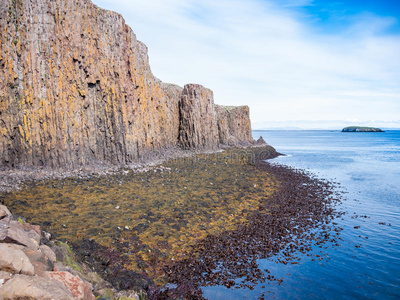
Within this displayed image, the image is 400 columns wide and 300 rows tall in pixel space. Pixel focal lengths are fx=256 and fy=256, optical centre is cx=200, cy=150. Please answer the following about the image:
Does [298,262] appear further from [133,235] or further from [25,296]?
[25,296]

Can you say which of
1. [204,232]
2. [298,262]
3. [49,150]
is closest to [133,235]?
[204,232]

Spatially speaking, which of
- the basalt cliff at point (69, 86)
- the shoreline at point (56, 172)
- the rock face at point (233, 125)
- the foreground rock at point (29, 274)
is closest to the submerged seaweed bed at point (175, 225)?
the shoreline at point (56, 172)

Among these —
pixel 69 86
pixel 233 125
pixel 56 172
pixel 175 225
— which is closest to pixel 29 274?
pixel 175 225

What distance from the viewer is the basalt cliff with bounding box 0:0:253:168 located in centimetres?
1995

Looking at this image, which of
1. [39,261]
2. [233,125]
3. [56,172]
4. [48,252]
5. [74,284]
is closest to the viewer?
[74,284]

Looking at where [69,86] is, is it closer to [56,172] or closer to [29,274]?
[56,172]

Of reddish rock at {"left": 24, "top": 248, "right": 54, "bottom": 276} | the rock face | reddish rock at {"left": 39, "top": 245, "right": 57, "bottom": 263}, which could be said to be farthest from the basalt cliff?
the rock face

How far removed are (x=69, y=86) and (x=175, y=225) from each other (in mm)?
17383

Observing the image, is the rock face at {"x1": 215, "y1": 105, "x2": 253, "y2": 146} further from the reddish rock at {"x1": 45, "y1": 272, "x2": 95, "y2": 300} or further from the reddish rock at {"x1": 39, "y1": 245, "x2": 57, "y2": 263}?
the reddish rock at {"x1": 45, "y1": 272, "x2": 95, "y2": 300}

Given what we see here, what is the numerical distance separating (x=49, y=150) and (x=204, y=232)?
15.9 meters

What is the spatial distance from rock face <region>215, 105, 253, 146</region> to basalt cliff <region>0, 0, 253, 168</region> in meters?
30.7

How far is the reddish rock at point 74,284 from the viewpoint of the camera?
5.25 m

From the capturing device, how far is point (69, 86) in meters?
22.9

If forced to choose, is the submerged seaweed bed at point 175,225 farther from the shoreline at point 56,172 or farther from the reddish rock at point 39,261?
the reddish rock at point 39,261
